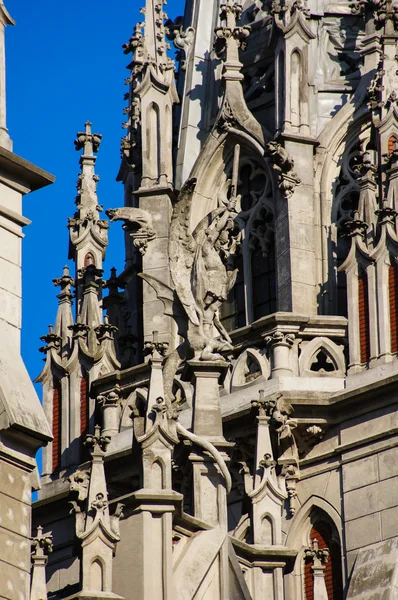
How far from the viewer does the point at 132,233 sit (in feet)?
154

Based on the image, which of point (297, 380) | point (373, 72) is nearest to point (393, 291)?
point (297, 380)

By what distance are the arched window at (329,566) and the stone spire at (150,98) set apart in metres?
7.64

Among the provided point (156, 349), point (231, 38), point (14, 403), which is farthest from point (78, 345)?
point (14, 403)

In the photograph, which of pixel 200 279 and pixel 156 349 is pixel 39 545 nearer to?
pixel 156 349

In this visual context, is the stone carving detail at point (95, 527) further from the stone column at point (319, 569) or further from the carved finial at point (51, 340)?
the carved finial at point (51, 340)

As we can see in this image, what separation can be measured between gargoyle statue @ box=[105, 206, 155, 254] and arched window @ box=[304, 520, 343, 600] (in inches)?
208

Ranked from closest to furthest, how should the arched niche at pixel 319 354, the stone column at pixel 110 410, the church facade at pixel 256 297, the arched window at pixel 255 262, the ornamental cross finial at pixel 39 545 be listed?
the ornamental cross finial at pixel 39 545 < the church facade at pixel 256 297 < the arched niche at pixel 319 354 < the stone column at pixel 110 410 < the arched window at pixel 255 262

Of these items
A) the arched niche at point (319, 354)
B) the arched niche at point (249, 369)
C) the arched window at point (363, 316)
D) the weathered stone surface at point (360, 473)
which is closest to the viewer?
the weathered stone surface at point (360, 473)

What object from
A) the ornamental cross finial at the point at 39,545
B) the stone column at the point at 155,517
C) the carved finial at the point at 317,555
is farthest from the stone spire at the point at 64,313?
Result: the stone column at the point at 155,517

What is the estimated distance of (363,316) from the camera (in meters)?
43.4

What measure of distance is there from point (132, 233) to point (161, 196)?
2.85ft

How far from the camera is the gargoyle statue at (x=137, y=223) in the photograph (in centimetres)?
4378

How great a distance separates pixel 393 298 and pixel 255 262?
3.64 metres

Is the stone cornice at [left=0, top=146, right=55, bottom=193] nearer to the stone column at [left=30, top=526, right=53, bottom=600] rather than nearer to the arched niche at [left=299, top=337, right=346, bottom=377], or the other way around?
the stone column at [left=30, top=526, right=53, bottom=600]
